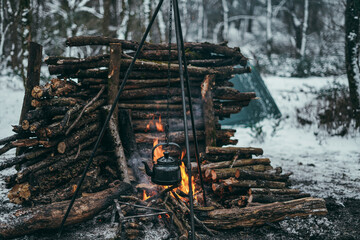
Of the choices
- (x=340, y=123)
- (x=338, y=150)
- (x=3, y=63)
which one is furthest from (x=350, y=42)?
(x=3, y=63)

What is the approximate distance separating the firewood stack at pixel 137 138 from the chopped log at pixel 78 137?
15 millimetres

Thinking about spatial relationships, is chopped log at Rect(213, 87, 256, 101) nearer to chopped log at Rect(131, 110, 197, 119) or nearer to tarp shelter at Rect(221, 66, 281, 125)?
chopped log at Rect(131, 110, 197, 119)

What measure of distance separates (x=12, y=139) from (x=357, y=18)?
967 centimetres

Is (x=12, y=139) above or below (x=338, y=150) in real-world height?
above

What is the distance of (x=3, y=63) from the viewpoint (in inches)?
596

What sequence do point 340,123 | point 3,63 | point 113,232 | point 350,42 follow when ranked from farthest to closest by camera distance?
point 3,63 → point 340,123 → point 350,42 → point 113,232

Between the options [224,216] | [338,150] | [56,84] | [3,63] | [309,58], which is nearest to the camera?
[224,216]

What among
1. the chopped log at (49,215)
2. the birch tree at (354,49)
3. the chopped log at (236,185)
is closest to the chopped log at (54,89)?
the chopped log at (49,215)

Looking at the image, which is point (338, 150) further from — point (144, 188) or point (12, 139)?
point (12, 139)

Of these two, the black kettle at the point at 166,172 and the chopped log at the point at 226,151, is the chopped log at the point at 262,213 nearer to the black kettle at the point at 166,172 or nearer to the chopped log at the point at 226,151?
the black kettle at the point at 166,172

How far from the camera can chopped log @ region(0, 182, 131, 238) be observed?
3.28 metres

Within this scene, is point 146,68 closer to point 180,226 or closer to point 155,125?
point 155,125

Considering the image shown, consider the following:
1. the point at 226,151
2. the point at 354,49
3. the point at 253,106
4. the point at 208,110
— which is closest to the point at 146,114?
the point at 208,110

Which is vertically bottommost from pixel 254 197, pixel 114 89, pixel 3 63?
pixel 254 197
